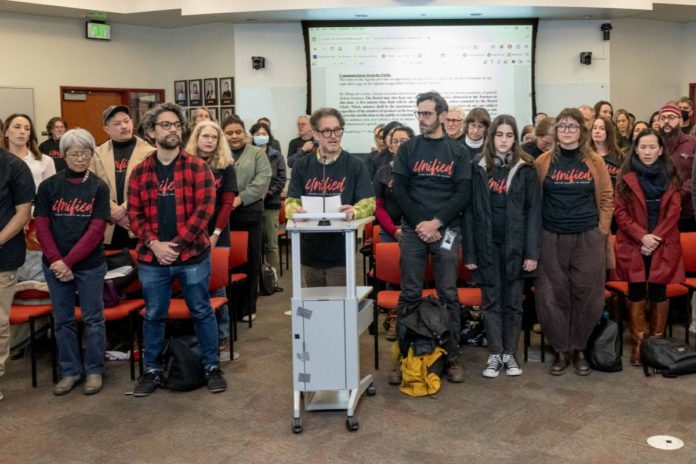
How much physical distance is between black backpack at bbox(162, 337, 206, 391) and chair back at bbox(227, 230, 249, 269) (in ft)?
3.35

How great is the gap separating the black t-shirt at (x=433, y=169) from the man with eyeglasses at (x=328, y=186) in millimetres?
349

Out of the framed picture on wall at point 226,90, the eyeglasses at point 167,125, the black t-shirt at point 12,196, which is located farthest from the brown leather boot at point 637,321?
the framed picture on wall at point 226,90

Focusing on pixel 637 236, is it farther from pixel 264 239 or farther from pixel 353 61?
pixel 353 61

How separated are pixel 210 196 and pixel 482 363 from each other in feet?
6.52

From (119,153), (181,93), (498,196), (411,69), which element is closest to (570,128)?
(498,196)

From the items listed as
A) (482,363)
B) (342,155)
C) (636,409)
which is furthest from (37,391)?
(636,409)

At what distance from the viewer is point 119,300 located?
4.47 m

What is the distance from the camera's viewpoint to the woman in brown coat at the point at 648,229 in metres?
4.46

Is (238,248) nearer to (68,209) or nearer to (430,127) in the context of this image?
(68,209)

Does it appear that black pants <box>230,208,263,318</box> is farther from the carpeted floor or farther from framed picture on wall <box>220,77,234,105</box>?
framed picture on wall <box>220,77,234,105</box>

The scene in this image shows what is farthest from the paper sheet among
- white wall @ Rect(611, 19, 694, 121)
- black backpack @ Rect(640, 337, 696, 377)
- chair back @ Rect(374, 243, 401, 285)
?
white wall @ Rect(611, 19, 694, 121)

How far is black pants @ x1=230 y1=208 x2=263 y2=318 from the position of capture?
5508 millimetres

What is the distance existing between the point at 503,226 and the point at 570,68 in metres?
6.37

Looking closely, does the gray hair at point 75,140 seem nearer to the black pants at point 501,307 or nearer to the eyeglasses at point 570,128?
the black pants at point 501,307
